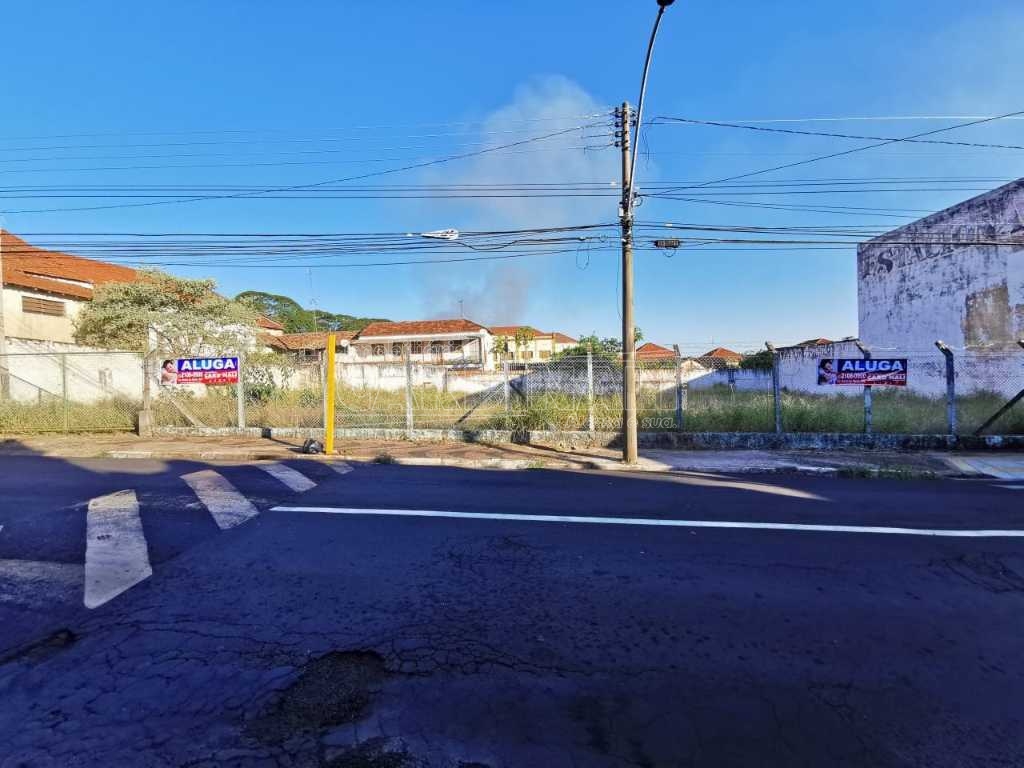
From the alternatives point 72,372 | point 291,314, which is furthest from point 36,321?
point 291,314

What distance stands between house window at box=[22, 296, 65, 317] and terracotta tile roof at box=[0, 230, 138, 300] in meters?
0.47

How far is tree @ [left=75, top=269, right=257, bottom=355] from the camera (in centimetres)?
2348

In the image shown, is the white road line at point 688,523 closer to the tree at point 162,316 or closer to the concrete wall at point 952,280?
the concrete wall at point 952,280

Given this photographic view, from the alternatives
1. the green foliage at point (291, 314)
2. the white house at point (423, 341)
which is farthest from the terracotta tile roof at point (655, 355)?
the green foliage at point (291, 314)

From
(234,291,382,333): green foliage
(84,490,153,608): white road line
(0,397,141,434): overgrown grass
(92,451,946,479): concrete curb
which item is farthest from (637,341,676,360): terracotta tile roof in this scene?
(234,291,382,333): green foliage

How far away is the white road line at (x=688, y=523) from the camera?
18.0 ft

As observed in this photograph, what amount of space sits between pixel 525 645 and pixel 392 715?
91 cm

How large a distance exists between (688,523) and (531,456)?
5307mm

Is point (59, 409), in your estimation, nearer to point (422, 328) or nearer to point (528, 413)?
point (528, 413)

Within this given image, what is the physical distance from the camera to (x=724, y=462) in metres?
10.1

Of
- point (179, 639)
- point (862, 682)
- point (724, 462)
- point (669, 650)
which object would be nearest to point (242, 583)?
point (179, 639)

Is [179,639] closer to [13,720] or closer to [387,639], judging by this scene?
[13,720]

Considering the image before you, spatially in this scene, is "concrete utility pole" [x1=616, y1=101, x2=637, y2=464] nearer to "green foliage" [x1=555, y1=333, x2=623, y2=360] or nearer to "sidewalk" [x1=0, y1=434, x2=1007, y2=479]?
"sidewalk" [x1=0, y1=434, x2=1007, y2=479]

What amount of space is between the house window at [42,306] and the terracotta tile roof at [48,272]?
465 mm
